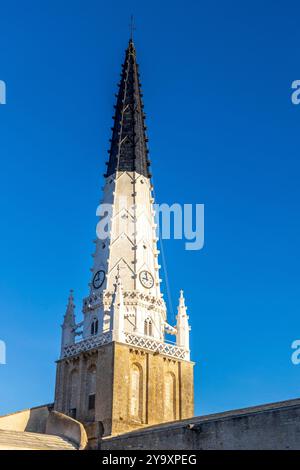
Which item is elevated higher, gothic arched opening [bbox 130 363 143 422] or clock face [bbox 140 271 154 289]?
clock face [bbox 140 271 154 289]

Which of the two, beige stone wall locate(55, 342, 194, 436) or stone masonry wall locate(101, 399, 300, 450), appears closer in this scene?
stone masonry wall locate(101, 399, 300, 450)

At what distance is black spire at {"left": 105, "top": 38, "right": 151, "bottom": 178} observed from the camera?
40844mm

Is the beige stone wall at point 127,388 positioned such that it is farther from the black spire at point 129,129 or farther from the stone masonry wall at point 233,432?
the black spire at point 129,129

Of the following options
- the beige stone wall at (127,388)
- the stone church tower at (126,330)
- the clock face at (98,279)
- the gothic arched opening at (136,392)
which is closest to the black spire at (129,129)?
the stone church tower at (126,330)

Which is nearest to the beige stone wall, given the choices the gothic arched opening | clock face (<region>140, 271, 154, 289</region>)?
the gothic arched opening

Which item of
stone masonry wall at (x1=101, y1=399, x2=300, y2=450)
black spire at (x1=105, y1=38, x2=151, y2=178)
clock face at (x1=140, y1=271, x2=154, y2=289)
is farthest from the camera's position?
black spire at (x1=105, y1=38, x2=151, y2=178)

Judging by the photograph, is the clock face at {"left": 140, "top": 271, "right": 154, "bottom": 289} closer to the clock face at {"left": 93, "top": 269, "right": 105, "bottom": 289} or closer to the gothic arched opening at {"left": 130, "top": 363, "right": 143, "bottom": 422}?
the clock face at {"left": 93, "top": 269, "right": 105, "bottom": 289}

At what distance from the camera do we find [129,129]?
137ft

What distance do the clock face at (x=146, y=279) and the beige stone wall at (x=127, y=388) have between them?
436 cm

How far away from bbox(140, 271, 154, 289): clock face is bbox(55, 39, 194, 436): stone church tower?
2.5 inches

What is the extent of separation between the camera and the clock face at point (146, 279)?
1458 inches

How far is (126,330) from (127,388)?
3.49m

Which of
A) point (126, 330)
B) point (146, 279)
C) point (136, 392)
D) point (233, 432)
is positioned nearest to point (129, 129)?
point (146, 279)

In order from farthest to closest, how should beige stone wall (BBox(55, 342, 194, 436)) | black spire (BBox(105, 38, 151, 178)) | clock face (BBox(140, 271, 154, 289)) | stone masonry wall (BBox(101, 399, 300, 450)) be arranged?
black spire (BBox(105, 38, 151, 178)) → clock face (BBox(140, 271, 154, 289)) → beige stone wall (BBox(55, 342, 194, 436)) → stone masonry wall (BBox(101, 399, 300, 450))
